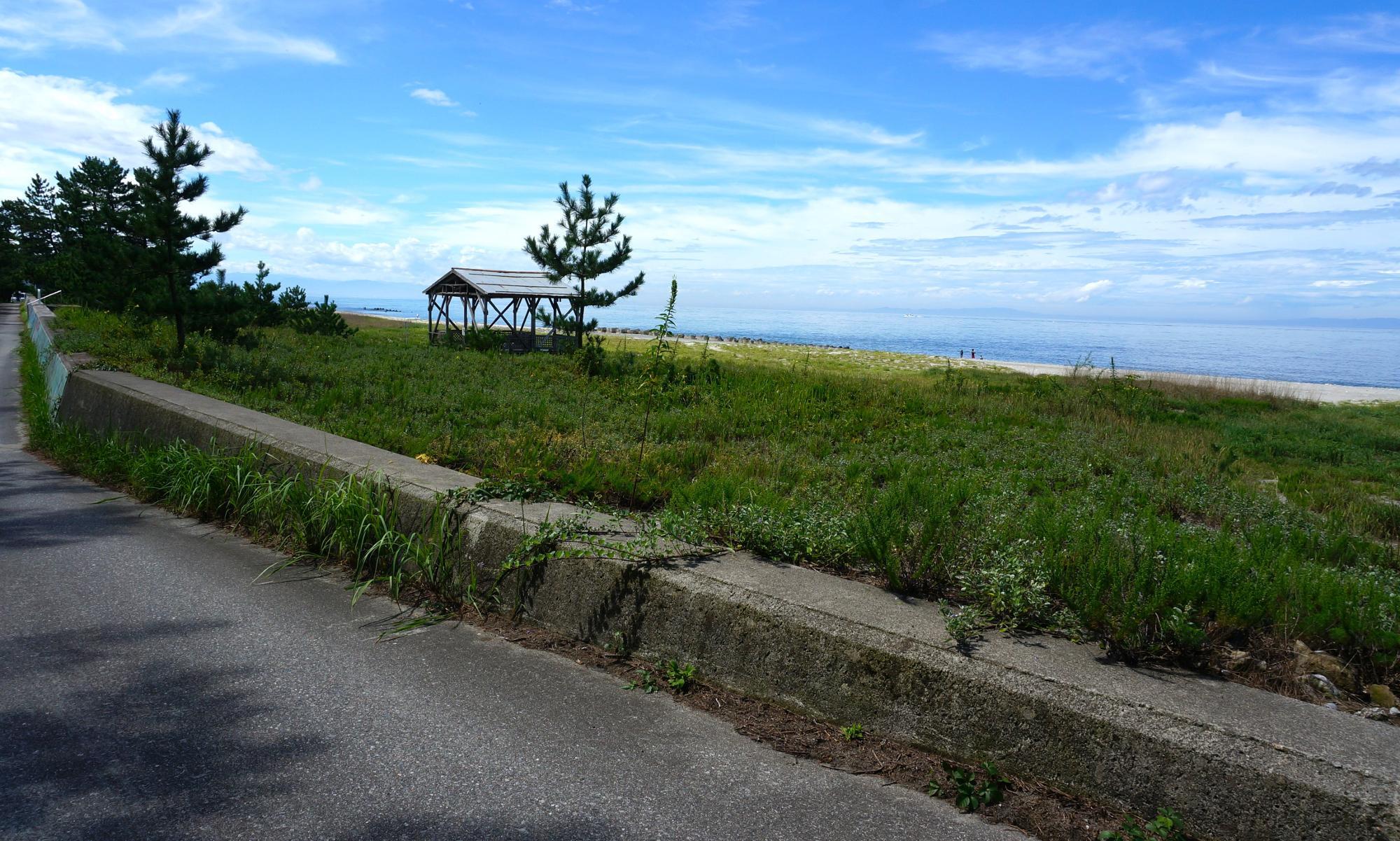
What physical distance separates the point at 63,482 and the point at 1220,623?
8790 millimetres

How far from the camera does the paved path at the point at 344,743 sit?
2627 mm

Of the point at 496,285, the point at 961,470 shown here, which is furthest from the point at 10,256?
the point at 961,470

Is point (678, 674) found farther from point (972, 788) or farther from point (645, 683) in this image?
point (972, 788)

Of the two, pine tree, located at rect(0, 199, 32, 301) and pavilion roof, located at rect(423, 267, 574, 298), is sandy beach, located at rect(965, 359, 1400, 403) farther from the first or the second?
pine tree, located at rect(0, 199, 32, 301)

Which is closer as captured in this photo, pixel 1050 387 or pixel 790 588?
pixel 790 588

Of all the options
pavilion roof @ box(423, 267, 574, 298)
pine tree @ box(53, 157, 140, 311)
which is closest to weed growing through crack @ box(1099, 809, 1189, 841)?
pine tree @ box(53, 157, 140, 311)

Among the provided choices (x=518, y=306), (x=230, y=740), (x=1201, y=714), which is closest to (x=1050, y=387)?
(x=1201, y=714)

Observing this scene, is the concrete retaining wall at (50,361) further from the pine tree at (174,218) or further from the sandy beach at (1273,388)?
the sandy beach at (1273,388)

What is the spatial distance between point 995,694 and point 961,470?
16.8 feet

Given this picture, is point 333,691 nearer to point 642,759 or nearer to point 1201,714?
point 642,759

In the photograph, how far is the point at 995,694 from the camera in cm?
284

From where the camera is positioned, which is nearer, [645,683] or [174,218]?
[645,683]

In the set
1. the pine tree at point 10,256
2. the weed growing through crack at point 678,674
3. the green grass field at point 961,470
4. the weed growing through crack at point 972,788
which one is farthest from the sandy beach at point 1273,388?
the pine tree at point 10,256

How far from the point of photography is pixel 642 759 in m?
3.02
